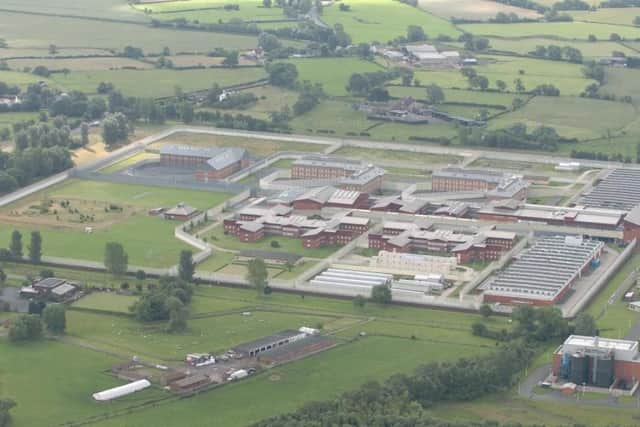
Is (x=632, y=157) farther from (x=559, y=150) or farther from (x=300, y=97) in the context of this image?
(x=300, y=97)

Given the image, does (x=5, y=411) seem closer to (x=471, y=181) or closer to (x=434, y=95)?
(x=471, y=181)

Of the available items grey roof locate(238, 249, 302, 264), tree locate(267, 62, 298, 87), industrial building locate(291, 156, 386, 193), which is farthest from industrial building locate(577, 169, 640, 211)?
tree locate(267, 62, 298, 87)

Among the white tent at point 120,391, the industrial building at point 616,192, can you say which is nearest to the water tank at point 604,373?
the white tent at point 120,391

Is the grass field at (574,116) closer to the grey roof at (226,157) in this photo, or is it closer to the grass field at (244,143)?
the grass field at (244,143)

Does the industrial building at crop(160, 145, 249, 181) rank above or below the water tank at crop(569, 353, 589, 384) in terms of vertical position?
above

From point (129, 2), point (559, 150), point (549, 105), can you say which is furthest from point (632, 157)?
point (129, 2)

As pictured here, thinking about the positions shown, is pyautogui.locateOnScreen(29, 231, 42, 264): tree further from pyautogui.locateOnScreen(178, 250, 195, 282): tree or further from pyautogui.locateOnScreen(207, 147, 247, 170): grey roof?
pyautogui.locateOnScreen(207, 147, 247, 170): grey roof

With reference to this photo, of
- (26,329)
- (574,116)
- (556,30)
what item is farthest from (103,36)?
(26,329)
